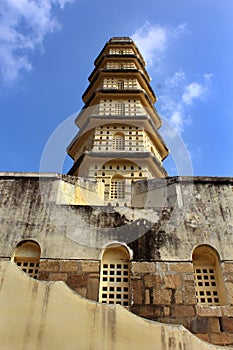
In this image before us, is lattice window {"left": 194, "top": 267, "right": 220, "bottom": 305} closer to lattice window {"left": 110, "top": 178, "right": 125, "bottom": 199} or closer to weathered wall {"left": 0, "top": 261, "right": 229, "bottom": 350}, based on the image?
weathered wall {"left": 0, "top": 261, "right": 229, "bottom": 350}

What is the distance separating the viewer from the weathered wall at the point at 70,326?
19.6 ft

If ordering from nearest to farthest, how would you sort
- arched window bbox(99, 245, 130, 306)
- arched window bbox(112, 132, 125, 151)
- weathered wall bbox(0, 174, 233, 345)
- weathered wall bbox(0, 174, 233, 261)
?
1. weathered wall bbox(0, 174, 233, 345)
2. arched window bbox(99, 245, 130, 306)
3. weathered wall bbox(0, 174, 233, 261)
4. arched window bbox(112, 132, 125, 151)

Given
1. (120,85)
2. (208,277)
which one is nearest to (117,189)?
(208,277)

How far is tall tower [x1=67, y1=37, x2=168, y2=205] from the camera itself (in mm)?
16031

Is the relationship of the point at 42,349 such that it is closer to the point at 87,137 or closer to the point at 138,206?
the point at 138,206

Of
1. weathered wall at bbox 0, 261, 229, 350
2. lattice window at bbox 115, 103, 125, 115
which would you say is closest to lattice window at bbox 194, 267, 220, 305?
weathered wall at bbox 0, 261, 229, 350

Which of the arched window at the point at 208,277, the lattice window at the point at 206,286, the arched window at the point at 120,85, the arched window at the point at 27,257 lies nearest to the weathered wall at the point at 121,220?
the arched window at the point at 27,257

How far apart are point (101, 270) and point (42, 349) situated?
2.68 meters

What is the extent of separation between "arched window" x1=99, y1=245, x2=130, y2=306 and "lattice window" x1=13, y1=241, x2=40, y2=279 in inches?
66.8

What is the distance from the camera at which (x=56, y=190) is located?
368 inches

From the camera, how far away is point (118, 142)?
17484 mm

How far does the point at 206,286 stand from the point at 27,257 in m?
4.53

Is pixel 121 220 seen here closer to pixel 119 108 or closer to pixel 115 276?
pixel 115 276

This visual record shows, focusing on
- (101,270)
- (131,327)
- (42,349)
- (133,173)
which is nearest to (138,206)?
(101,270)
